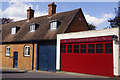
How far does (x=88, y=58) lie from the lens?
1562 centimetres

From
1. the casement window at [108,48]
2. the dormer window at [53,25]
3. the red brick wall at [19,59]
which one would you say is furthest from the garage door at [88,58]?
the red brick wall at [19,59]

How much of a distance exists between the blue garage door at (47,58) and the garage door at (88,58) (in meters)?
1.37

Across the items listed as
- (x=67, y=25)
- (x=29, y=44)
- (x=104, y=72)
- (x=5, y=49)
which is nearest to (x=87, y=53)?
(x=104, y=72)

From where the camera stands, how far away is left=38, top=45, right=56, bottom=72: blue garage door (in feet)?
62.0

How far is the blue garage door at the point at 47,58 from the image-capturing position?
62.0 feet

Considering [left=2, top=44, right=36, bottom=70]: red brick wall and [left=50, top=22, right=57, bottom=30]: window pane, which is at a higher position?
[left=50, top=22, right=57, bottom=30]: window pane

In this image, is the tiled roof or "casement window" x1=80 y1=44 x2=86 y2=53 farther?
the tiled roof

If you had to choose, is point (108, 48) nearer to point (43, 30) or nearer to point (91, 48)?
point (91, 48)

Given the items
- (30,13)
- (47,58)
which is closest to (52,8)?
(30,13)

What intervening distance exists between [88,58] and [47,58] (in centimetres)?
584

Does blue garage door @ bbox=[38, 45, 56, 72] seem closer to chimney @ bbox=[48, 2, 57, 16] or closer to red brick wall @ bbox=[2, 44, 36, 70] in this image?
red brick wall @ bbox=[2, 44, 36, 70]

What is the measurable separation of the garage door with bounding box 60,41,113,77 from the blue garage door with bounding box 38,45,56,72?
4.51 feet

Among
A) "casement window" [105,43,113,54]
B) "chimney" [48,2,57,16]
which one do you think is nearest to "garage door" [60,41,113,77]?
"casement window" [105,43,113,54]

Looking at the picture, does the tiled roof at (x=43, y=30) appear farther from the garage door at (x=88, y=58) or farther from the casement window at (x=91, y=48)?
the casement window at (x=91, y=48)
